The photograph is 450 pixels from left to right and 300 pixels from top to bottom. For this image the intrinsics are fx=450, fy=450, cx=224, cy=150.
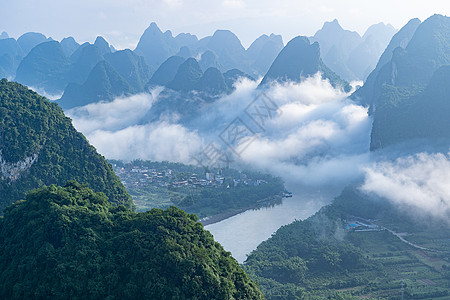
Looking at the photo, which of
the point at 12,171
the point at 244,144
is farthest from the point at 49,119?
the point at 244,144

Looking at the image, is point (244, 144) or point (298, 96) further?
point (298, 96)

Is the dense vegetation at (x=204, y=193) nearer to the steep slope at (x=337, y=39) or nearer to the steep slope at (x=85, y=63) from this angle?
the steep slope at (x=85, y=63)

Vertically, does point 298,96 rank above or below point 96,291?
above

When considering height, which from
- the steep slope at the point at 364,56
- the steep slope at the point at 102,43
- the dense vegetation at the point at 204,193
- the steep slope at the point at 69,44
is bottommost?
the dense vegetation at the point at 204,193

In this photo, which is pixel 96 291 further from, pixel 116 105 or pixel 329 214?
pixel 116 105

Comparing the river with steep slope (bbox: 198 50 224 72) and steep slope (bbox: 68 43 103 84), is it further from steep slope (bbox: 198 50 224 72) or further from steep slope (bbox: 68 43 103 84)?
steep slope (bbox: 68 43 103 84)

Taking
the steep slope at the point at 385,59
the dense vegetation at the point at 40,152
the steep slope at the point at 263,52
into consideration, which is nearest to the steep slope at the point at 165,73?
the steep slope at the point at 263,52
